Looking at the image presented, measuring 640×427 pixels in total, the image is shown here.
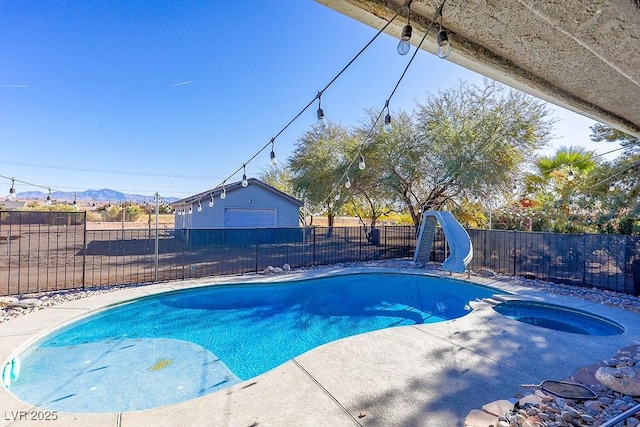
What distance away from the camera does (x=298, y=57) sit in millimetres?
9578

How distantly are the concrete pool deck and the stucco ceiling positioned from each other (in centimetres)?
268

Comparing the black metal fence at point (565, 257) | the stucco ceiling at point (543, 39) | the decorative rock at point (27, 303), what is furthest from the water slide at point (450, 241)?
the decorative rock at point (27, 303)

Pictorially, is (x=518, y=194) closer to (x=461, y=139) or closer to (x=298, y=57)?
(x=461, y=139)

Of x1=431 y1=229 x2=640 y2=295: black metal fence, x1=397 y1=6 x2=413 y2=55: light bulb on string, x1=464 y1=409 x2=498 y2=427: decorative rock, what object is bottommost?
x1=464 y1=409 x2=498 y2=427: decorative rock

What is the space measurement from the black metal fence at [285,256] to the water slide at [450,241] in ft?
2.86

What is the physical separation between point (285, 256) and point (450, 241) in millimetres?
5965

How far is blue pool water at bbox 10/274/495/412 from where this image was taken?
11.9ft

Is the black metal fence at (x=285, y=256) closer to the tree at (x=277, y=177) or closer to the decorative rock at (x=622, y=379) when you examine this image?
the decorative rock at (x=622, y=379)

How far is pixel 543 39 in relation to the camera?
71.6 inches

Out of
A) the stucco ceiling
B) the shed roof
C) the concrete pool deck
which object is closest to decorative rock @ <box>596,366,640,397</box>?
the concrete pool deck

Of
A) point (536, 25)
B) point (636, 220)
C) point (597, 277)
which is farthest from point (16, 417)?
point (636, 220)

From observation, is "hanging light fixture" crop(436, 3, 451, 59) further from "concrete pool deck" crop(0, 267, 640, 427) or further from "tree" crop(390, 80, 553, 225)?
"tree" crop(390, 80, 553, 225)

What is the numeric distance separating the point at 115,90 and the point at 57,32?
23.6ft

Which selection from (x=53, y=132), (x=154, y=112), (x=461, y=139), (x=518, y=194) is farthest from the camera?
(x=53, y=132)
